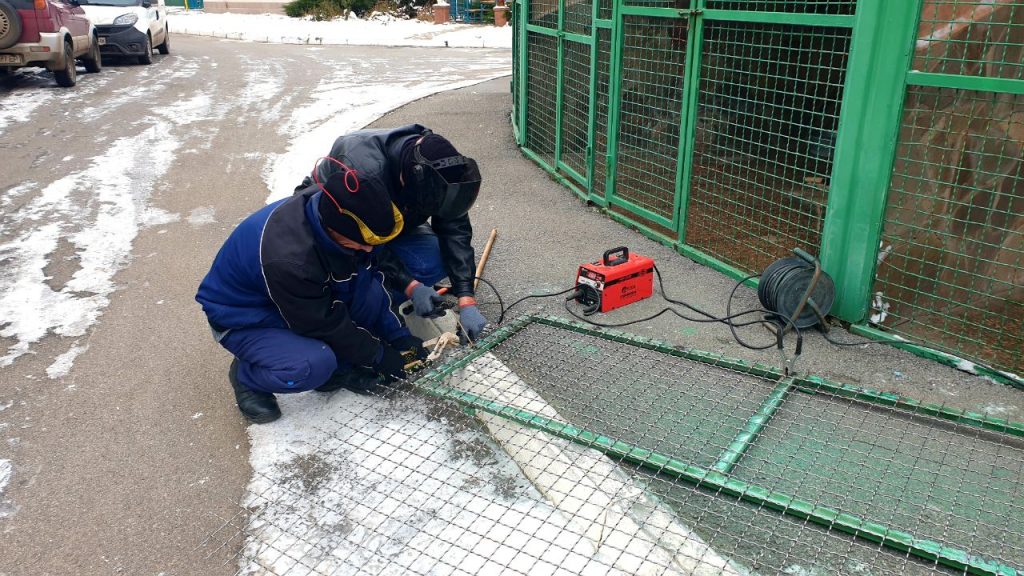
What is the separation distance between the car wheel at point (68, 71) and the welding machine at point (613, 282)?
939 centimetres

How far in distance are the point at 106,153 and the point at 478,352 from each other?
5.84 metres

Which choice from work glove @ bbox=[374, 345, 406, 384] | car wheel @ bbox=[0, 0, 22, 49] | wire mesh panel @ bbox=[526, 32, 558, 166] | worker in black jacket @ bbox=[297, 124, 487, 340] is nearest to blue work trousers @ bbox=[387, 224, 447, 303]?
worker in black jacket @ bbox=[297, 124, 487, 340]

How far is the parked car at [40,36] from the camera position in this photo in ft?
31.4

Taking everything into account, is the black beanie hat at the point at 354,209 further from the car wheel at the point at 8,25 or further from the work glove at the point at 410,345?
the car wheel at the point at 8,25

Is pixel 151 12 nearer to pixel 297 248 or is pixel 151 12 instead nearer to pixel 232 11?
pixel 297 248

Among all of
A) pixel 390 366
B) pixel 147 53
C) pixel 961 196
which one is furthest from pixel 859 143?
→ pixel 147 53

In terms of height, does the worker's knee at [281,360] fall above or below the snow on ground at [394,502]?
above

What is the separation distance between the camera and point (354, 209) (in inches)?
115

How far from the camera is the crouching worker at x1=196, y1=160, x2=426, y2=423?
9.81ft

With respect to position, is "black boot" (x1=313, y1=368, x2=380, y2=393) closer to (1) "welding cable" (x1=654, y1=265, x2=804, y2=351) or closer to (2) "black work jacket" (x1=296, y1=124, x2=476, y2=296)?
(2) "black work jacket" (x1=296, y1=124, x2=476, y2=296)

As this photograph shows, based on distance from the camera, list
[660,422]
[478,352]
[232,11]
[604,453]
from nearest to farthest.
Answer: [604,453], [660,422], [478,352], [232,11]

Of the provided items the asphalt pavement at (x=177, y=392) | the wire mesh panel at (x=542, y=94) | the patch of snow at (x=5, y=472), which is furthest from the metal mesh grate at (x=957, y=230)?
the patch of snow at (x=5, y=472)

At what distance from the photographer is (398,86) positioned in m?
11.5

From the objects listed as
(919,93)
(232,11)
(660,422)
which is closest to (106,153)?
(660,422)
